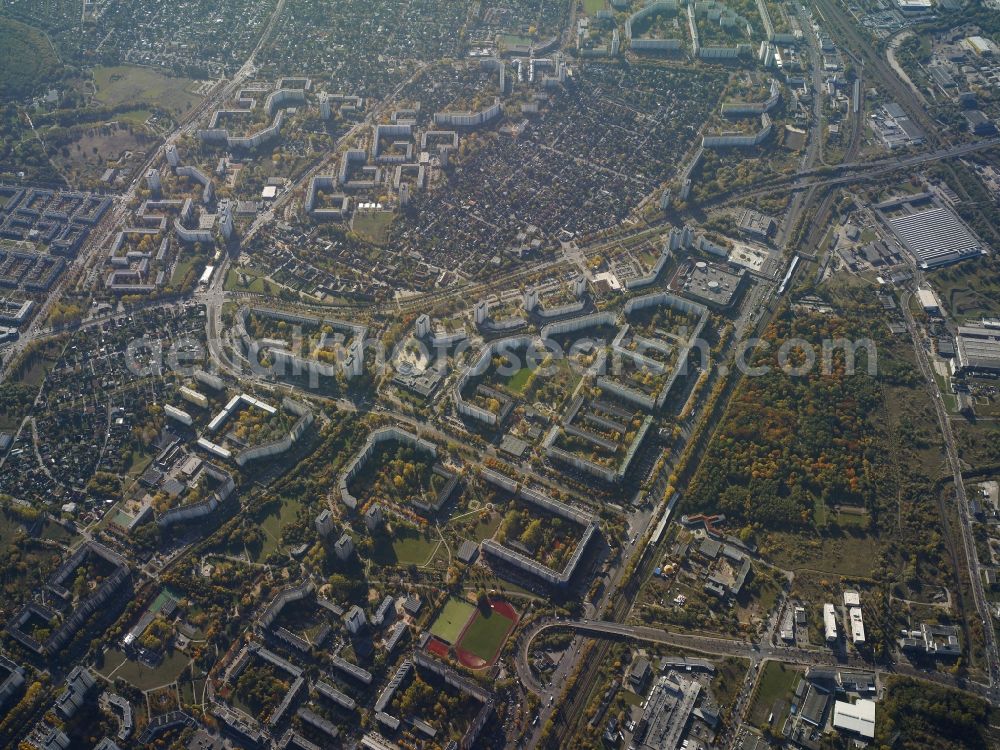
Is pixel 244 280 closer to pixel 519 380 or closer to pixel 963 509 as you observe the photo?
pixel 519 380

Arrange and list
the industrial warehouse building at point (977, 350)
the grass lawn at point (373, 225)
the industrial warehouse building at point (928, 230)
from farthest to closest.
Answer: the grass lawn at point (373, 225) → the industrial warehouse building at point (928, 230) → the industrial warehouse building at point (977, 350)

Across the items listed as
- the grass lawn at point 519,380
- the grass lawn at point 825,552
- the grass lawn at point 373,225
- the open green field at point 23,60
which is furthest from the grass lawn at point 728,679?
the open green field at point 23,60

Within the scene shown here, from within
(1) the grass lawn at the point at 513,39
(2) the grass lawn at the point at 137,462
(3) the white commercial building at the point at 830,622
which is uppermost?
(1) the grass lawn at the point at 513,39

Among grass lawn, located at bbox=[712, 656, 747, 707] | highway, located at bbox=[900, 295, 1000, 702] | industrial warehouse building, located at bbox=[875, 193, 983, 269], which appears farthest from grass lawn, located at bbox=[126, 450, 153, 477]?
industrial warehouse building, located at bbox=[875, 193, 983, 269]

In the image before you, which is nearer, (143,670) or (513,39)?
(143,670)

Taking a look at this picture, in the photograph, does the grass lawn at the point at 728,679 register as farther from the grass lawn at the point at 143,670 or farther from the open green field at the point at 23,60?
the open green field at the point at 23,60

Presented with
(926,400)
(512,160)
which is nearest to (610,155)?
(512,160)

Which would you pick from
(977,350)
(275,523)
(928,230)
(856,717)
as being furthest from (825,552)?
(928,230)
